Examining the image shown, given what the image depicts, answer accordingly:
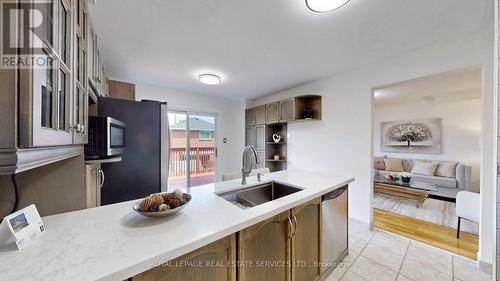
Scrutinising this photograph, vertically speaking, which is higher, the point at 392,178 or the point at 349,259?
the point at 392,178

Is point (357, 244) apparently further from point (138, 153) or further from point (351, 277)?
point (138, 153)

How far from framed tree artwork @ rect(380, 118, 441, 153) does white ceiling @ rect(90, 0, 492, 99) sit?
3.63 metres

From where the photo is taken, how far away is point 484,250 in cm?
172

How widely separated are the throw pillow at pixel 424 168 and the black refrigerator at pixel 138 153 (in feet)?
17.9

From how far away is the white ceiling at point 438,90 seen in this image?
3.04 m

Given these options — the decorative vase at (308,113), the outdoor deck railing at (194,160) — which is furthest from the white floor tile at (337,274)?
the outdoor deck railing at (194,160)

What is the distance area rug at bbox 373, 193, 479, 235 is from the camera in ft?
8.77

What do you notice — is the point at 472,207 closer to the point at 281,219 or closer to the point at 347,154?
the point at 347,154

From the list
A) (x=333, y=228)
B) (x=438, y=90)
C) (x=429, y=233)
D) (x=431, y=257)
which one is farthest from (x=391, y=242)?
(x=438, y=90)

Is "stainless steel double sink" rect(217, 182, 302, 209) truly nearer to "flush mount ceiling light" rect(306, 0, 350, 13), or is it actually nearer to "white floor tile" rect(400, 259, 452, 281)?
Answer: "white floor tile" rect(400, 259, 452, 281)

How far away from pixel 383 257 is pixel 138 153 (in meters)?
2.91

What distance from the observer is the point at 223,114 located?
4.58 m

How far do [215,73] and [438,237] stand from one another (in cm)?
383

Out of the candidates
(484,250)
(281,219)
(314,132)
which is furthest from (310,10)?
(484,250)
